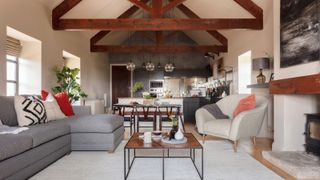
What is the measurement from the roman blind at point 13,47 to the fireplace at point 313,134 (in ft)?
16.2

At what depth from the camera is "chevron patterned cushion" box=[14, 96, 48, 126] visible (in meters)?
3.24

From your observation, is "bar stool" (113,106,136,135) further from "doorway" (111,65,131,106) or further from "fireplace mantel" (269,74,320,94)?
"doorway" (111,65,131,106)

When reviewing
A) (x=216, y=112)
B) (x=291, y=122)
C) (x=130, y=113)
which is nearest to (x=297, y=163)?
(x=291, y=122)

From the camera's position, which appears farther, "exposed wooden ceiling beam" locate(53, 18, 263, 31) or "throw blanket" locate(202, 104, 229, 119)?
"exposed wooden ceiling beam" locate(53, 18, 263, 31)

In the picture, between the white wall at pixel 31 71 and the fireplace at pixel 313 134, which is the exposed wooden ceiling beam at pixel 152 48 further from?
the fireplace at pixel 313 134

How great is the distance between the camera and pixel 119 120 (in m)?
4.24

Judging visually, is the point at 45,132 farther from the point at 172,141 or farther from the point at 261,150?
the point at 261,150

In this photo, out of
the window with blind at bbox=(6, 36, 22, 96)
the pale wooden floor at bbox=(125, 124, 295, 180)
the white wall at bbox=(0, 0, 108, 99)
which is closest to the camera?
the pale wooden floor at bbox=(125, 124, 295, 180)

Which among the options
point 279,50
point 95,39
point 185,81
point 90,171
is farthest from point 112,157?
point 185,81

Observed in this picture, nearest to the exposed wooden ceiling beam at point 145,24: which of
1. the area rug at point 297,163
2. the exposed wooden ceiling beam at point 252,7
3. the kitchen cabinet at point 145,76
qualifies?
the exposed wooden ceiling beam at point 252,7

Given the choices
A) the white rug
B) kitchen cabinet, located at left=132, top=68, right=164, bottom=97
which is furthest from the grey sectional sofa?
kitchen cabinet, located at left=132, top=68, right=164, bottom=97

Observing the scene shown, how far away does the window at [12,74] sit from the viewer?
15.7 feet

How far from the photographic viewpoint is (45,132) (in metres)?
2.85

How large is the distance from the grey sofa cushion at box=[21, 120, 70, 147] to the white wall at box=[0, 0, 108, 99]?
1.32 metres
